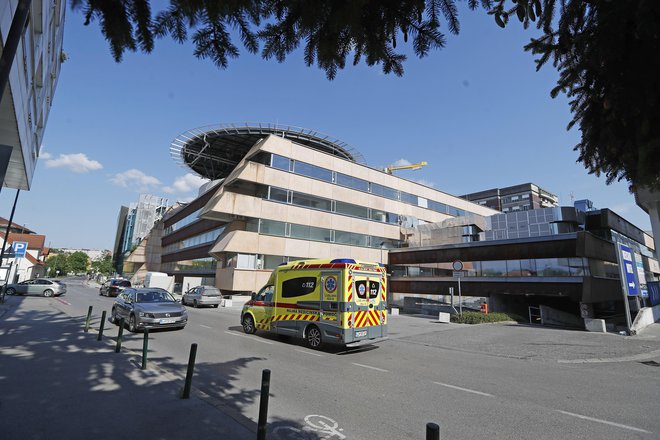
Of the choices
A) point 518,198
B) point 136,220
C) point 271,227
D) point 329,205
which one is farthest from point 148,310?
point 518,198

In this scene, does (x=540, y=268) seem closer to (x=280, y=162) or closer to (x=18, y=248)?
(x=280, y=162)

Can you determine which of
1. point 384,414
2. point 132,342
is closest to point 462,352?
point 384,414

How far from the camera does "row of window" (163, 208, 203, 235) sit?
45.3 meters

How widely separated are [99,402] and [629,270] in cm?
2047

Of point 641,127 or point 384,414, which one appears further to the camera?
point 384,414

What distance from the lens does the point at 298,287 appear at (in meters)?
12.0

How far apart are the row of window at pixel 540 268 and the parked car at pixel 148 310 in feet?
66.4

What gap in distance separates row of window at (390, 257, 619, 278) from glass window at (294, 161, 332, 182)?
1635cm

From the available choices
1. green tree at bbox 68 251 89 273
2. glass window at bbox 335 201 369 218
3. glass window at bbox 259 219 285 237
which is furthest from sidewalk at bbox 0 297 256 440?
green tree at bbox 68 251 89 273

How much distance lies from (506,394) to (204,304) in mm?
24089

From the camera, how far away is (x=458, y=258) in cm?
2655

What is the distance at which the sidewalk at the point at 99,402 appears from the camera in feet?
14.5

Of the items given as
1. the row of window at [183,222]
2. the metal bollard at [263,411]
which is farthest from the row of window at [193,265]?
the metal bollard at [263,411]

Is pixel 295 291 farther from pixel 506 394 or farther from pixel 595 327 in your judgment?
pixel 595 327
